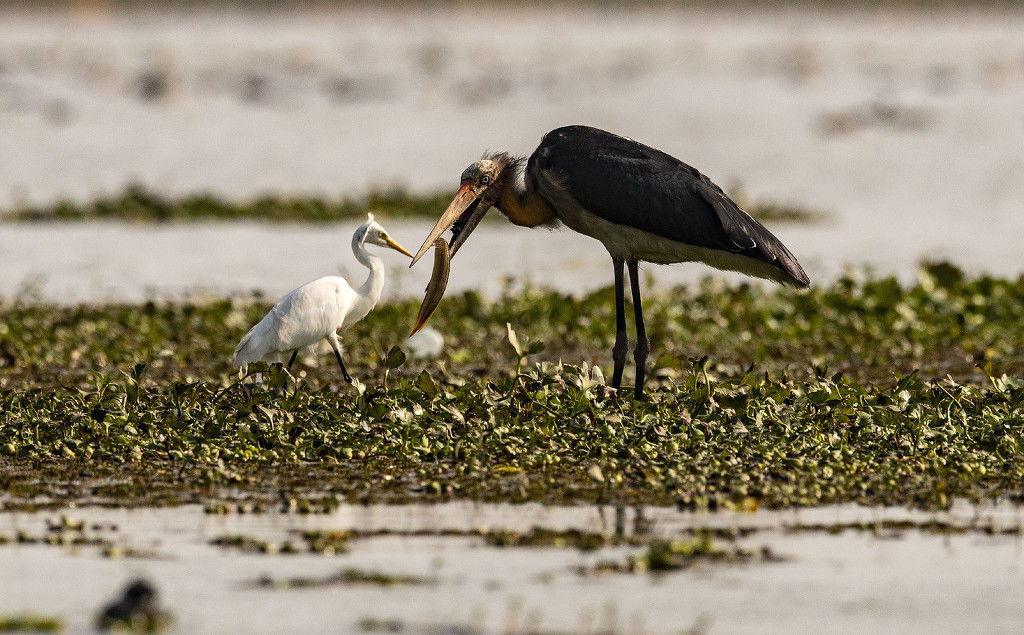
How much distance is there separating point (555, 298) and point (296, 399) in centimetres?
369

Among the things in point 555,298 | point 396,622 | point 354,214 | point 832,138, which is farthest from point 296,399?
point 832,138

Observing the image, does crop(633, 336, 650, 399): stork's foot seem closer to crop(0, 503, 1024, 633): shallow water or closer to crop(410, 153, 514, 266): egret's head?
crop(410, 153, 514, 266): egret's head

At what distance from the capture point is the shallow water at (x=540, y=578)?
177 inches

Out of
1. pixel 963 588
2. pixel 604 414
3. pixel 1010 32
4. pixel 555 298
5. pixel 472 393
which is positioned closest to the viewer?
pixel 963 588

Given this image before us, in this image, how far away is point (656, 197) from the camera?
304 inches

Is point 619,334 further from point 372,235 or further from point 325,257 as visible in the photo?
point 325,257

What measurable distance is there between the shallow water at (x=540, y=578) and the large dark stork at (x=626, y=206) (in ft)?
6.98

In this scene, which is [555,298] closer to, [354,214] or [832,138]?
[354,214]

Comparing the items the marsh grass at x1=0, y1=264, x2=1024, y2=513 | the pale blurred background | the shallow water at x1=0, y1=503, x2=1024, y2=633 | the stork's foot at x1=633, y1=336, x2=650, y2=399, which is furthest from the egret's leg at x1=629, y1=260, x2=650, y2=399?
the pale blurred background

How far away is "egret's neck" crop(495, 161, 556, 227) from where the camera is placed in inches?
322

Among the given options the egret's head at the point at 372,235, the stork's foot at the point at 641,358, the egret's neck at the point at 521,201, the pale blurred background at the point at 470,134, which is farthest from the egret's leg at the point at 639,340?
the pale blurred background at the point at 470,134

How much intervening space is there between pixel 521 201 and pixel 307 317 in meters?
1.17

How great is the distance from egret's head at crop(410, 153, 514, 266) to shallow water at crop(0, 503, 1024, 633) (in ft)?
8.75

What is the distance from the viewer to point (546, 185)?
26.3 feet
